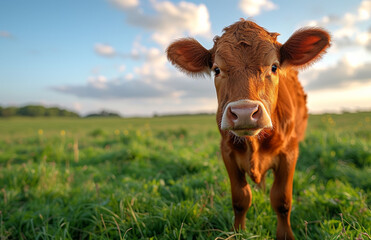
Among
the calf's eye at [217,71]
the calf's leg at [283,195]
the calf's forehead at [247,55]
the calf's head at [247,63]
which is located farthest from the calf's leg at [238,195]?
the calf's forehead at [247,55]

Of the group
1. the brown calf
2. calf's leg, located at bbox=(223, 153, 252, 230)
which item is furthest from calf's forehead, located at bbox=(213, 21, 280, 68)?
calf's leg, located at bbox=(223, 153, 252, 230)

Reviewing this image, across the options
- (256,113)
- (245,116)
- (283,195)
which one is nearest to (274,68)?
(256,113)

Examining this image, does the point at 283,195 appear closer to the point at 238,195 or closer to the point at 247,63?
the point at 238,195

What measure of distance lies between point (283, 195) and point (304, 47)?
1572 mm

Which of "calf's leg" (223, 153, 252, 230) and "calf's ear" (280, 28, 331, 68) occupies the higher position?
"calf's ear" (280, 28, 331, 68)

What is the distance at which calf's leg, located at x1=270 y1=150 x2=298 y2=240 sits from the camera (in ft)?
8.14

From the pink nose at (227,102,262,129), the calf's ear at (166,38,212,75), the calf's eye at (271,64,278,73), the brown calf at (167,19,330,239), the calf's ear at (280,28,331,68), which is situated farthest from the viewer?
the calf's ear at (166,38,212,75)

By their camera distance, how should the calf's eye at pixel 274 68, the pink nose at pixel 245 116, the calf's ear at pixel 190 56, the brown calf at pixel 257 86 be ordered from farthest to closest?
the calf's ear at pixel 190 56
the calf's eye at pixel 274 68
the brown calf at pixel 257 86
the pink nose at pixel 245 116

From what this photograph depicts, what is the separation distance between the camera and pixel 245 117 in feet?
5.71

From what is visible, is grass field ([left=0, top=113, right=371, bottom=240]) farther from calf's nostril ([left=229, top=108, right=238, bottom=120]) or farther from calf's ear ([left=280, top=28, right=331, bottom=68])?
calf's ear ([left=280, top=28, right=331, bottom=68])

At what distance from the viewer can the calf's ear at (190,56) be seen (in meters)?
2.72

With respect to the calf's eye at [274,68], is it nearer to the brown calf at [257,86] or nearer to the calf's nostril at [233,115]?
the brown calf at [257,86]

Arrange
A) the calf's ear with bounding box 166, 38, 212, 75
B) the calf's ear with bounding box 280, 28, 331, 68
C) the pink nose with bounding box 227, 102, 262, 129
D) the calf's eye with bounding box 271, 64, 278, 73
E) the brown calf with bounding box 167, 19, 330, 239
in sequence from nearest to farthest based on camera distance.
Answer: the pink nose with bounding box 227, 102, 262, 129, the brown calf with bounding box 167, 19, 330, 239, the calf's eye with bounding box 271, 64, 278, 73, the calf's ear with bounding box 280, 28, 331, 68, the calf's ear with bounding box 166, 38, 212, 75

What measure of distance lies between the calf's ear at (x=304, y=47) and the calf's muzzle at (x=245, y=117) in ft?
3.27
